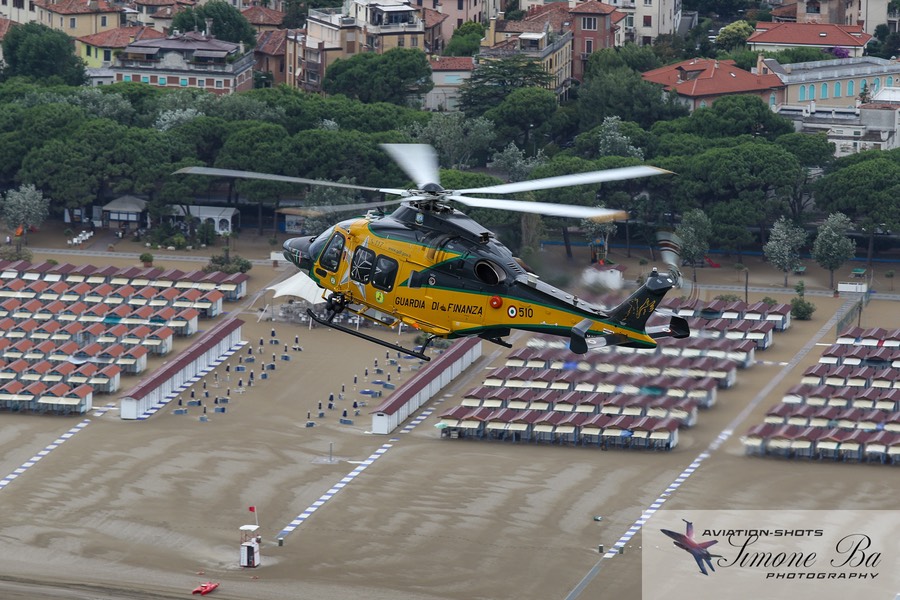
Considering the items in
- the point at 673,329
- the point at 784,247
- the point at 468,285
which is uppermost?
the point at 468,285

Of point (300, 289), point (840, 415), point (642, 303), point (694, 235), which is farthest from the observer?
point (694, 235)

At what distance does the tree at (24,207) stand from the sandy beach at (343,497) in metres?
32.5

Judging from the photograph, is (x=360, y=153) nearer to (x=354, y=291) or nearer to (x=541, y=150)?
(x=541, y=150)

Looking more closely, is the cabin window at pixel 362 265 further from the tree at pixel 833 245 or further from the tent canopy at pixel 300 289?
the tree at pixel 833 245

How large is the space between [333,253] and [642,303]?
12.6 meters

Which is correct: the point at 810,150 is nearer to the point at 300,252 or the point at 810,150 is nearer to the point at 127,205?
the point at 127,205

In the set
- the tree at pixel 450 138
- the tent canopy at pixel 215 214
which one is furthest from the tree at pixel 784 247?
the tent canopy at pixel 215 214

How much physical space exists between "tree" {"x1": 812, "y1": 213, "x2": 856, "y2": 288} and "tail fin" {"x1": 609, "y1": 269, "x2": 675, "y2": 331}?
7692 cm

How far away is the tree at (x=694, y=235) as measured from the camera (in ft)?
580

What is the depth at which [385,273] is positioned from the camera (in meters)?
103

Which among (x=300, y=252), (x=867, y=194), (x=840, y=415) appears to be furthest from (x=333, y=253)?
(x=867, y=194)

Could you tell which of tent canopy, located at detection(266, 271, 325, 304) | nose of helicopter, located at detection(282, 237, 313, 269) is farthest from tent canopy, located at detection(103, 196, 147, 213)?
nose of helicopter, located at detection(282, 237, 313, 269)

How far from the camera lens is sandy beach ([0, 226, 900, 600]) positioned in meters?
130

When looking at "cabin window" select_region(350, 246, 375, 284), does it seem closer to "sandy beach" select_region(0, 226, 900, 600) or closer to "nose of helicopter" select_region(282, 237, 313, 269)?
"nose of helicopter" select_region(282, 237, 313, 269)
